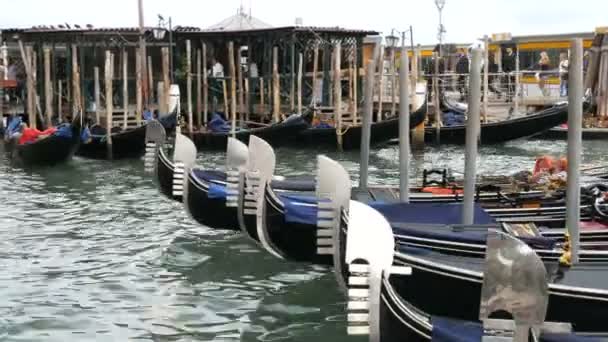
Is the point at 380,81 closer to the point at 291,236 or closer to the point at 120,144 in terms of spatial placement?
the point at 120,144

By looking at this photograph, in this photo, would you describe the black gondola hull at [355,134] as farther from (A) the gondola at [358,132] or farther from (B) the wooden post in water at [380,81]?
(B) the wooden post in water at [380,81]

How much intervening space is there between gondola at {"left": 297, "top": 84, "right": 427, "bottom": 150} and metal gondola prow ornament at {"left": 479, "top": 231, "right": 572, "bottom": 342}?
29.6 feet

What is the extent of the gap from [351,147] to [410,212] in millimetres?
6997

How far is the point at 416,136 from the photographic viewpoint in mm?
12031

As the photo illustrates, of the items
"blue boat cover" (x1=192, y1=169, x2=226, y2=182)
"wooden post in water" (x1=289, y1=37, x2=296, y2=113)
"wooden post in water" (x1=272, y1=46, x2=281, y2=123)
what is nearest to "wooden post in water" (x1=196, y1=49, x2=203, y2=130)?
"wooden post in water" (x1=272, y1=46, x2=281, y2=123)

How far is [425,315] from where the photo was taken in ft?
9.55

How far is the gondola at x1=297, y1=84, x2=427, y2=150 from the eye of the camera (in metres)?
11.6

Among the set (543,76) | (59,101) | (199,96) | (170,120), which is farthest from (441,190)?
(543,76)

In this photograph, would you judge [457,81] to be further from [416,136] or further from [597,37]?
[416,136]

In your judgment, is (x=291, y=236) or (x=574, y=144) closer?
(x=574, y=144)

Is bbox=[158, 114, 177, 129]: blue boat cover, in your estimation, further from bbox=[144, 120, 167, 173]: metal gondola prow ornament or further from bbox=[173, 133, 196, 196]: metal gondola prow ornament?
bbox=[173, 133, 196, 196]: metal gondola prow ornament

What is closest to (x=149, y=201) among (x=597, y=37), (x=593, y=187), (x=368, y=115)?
(x=368, y=115)

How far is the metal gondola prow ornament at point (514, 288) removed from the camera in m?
2.44

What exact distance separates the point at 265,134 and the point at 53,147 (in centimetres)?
255
